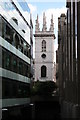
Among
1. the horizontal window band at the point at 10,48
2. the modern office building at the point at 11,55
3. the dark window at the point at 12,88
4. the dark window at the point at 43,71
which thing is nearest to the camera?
the horizontal window band at the point at 10,48

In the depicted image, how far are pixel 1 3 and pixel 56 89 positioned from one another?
2941 inches

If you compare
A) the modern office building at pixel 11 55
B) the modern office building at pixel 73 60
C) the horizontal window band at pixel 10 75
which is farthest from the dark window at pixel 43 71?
the modern office building at pixel 73 60

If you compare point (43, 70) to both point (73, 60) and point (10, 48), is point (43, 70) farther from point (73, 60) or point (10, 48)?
point (73, 60)

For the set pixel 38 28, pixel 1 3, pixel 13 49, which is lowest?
pixel 13 49

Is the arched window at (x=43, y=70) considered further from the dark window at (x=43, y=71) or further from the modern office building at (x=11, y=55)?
the modern office building at (x=11, y=55)

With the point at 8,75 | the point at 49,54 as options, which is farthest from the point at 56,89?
the point at 8,75

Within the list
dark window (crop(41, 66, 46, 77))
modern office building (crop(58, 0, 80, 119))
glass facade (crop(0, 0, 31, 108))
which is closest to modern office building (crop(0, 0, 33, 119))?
glass facade (crop(0, 0, 31, 108))

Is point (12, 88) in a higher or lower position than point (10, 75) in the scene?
lower

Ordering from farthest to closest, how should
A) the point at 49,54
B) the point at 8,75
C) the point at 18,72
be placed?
the point at 49,54 < the point at 18,72 < the point at 8,75

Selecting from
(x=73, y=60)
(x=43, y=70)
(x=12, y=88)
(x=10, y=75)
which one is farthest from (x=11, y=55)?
(x=43, y=70)

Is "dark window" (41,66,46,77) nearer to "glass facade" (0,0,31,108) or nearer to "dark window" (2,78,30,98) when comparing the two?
"glass facade" (0,0,31,108)

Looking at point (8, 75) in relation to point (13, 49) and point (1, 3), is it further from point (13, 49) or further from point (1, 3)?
point (1, 3)

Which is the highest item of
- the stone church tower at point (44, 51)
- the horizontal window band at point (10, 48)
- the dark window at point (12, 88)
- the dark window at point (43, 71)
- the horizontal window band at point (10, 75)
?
the stone church tower at point (44, 51)

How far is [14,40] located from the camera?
4675cm
